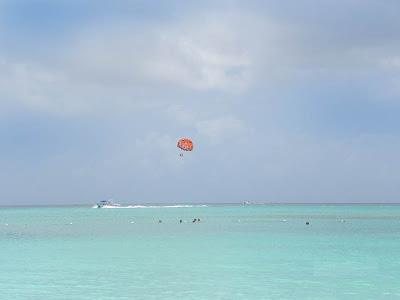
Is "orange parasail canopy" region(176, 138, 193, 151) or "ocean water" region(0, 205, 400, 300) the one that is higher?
"orange parasail canopy" region(176, 138, 193, 151)

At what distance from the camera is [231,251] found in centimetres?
3744

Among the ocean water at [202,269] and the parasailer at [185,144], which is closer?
the ocean water at [202,269]

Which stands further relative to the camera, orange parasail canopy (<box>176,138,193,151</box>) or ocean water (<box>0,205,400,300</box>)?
orange parasail canopy (<box>176,138,193,151</box>)

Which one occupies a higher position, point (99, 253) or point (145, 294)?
point (99, 253)

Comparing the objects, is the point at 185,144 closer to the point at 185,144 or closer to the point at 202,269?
the point at 185,144

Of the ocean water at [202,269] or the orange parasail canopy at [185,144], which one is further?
the orange parasail canopy at [185,144]

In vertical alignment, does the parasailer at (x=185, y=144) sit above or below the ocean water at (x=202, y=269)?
above

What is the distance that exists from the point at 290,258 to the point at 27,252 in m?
16.0

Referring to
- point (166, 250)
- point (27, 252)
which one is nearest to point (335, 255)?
point (166, 250)

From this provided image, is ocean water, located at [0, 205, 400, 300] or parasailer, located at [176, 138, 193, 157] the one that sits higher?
parasailer, located at [176, 138, 193, 157]

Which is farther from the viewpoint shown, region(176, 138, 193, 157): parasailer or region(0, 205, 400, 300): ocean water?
region(176, 138, 193, 157): parasailer

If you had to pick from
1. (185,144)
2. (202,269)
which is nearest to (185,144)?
(185,144)

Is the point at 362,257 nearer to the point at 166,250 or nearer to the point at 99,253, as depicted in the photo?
the point at 166,250

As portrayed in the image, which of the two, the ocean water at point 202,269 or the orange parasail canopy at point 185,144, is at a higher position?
the orange parasail canopy at point 185,144
